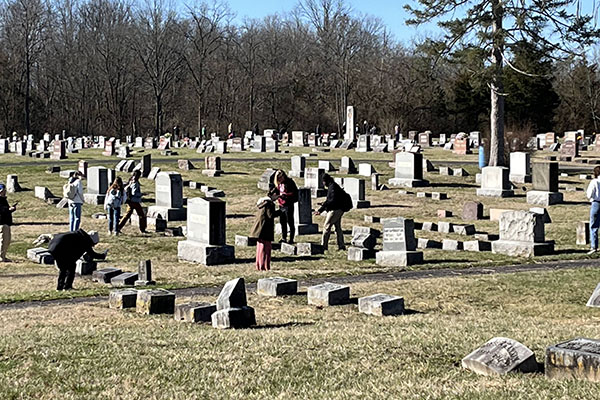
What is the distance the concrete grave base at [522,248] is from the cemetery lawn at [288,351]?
533cm

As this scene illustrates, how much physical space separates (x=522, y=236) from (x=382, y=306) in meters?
8.23

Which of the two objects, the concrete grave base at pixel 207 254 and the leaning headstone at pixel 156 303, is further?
the concrete grave base at pixel 207 254

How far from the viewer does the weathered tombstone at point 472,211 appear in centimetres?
2706

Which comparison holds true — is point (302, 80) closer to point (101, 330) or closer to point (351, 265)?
point (351, 265)

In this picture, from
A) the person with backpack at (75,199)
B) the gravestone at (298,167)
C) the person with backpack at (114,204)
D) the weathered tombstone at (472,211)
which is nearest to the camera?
the person with backpack at (75,199)

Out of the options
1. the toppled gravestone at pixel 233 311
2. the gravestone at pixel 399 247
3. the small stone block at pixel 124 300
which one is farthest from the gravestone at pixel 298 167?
the toppled gravestone at pixel 233 311

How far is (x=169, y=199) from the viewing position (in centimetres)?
2744

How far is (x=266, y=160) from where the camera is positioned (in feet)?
149

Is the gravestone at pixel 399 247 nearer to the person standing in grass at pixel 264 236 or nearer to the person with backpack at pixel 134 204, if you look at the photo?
the person standing in grass at pixel 264 236

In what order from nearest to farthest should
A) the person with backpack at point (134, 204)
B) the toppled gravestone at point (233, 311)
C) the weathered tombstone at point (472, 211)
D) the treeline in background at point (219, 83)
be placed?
the toppled gravestone at point (233, 311) < the person with backpack at point (134, 204) < the weathered tombstone at point (472, 211) < the treeline in background at point (219, 83)

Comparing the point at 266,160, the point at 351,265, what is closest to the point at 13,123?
the point at 266,160

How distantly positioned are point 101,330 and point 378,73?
7596 centimetres

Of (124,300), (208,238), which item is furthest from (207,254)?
(124,300)

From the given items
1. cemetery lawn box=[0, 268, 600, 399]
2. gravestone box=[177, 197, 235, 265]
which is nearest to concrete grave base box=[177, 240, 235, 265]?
gravestone box=[177, 197, 235, 265]
